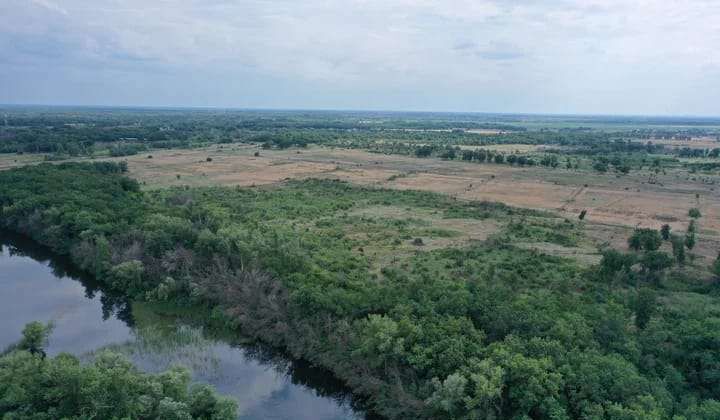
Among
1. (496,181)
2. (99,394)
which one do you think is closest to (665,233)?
(496,181)

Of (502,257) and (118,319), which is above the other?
(502,257)

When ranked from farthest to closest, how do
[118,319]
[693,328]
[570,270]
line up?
1. [570,270]
2. [118,319]
3. [693,328]

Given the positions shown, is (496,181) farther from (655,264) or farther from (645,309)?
(645,309)

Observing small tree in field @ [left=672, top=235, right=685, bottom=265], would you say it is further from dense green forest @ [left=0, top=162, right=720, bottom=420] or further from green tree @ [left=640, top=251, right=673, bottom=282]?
green tree @ [left=640, top=251, right=673, bottom=282]

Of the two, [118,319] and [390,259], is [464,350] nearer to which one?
[390,259]

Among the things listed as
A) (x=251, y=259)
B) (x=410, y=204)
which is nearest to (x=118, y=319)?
(x=251, y=259)

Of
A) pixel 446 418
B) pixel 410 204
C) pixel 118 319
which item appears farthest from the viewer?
pixel 410 204

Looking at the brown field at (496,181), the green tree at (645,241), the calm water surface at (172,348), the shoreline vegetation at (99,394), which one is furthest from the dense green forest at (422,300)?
the brown field at (496,181)
